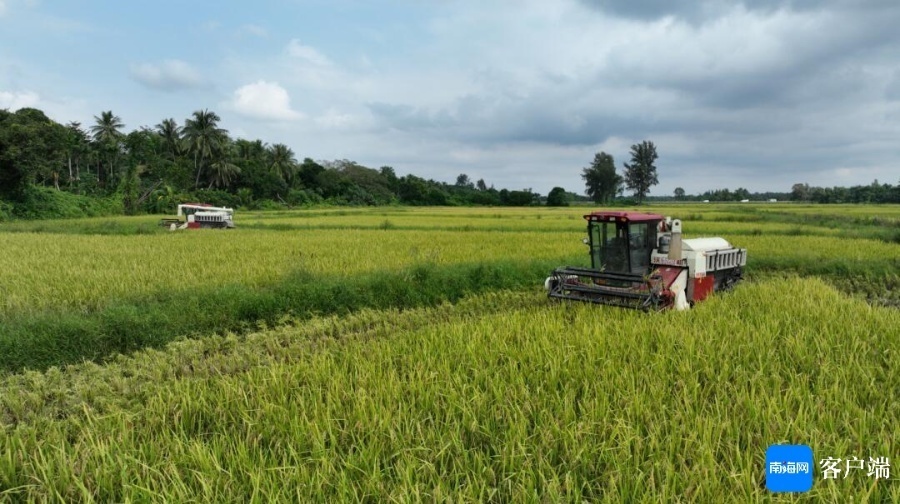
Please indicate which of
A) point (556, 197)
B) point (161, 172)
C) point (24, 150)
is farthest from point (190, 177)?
point (556, 197)

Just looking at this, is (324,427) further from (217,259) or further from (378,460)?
(217,259)

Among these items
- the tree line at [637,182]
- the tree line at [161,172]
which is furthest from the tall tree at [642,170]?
the tree line at [161,172]

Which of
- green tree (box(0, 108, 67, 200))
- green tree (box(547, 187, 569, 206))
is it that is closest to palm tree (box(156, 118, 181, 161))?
green tree (box(0, 108, 67, 200))

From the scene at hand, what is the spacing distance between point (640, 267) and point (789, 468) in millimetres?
5139

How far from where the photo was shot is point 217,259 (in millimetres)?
10633

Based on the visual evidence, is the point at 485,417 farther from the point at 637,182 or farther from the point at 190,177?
the point at 637,182

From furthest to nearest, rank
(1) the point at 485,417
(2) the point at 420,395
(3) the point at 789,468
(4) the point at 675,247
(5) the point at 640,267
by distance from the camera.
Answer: (5) the point at 640,267 → (4) the point at 675,247 → (2) the point at 420,395 → (1) the point at 485,417 → (3) the point at 789,468

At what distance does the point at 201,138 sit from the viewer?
147ft

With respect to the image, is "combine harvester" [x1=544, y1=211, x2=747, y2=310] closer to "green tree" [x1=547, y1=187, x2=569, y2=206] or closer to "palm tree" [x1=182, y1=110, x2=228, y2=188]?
"palm tree" [x1=182, y1=110, x2=228, y2=188]

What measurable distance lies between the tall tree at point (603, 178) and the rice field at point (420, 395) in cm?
6221

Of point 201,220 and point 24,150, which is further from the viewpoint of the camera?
point 24,150

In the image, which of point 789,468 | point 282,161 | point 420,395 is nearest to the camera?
point 789,468

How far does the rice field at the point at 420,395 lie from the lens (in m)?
2.36

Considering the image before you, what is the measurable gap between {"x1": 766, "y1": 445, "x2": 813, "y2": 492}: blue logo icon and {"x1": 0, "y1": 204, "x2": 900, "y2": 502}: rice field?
70 mm
